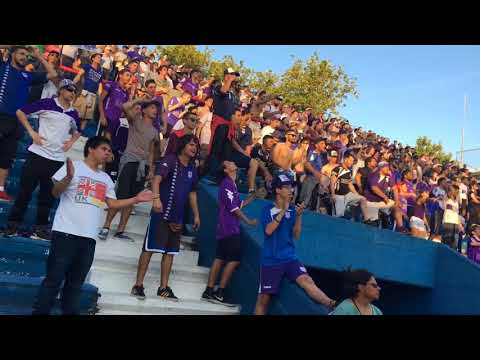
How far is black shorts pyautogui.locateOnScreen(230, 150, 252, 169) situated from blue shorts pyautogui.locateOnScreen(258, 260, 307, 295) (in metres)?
3.22

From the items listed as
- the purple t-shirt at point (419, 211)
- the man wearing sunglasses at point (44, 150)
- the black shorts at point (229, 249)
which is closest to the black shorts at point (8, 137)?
the man wearing sunglasses at point (44, 150)

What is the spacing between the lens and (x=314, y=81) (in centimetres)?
2867

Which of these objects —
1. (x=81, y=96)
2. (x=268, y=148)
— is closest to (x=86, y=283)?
(x=81, y=96)

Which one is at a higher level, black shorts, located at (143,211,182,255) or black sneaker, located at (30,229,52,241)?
black shorts, located at (143,211,182,255)

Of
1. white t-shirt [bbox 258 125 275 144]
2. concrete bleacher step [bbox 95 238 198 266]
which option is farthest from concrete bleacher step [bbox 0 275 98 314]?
white t-shirt [bbox 258 125 275 144]

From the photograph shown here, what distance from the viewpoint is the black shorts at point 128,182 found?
625 cm

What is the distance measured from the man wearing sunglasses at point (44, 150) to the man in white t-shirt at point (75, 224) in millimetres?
1331

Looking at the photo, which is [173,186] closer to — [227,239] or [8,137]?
[227,239]

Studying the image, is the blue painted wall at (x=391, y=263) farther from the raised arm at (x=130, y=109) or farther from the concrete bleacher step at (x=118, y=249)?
the raised arm at (x=130, y=109)

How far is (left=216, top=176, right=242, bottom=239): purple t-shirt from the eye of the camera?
581 cm

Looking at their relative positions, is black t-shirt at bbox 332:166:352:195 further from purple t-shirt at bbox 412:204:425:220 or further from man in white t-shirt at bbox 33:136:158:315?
man in white t-shirt at bbox 33:136:158:315
